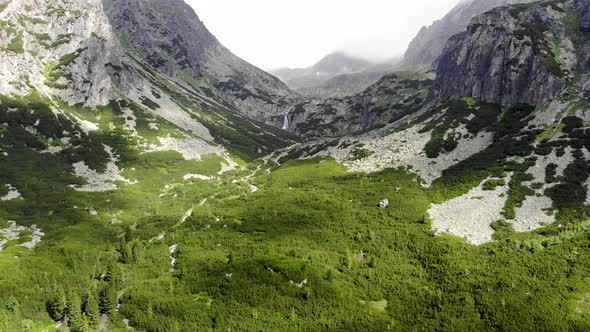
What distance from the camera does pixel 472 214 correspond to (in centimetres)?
5622

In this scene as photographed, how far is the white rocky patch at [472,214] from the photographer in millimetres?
51688

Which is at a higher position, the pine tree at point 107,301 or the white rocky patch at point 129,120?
the white rocky patch at point 129,120

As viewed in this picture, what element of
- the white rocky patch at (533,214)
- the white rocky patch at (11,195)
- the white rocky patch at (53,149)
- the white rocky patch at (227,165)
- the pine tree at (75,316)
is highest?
the white rocky patch at (53,149)

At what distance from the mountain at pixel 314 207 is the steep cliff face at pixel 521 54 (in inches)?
23.3

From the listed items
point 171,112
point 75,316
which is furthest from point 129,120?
point 75,316

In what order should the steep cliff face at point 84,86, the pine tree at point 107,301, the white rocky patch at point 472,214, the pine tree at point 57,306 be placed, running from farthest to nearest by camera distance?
the steep cliff face at point 84,86 → the white rocky patch at point 472,214 → the pine tree at point 107,301 → the pine tree at point 57,306

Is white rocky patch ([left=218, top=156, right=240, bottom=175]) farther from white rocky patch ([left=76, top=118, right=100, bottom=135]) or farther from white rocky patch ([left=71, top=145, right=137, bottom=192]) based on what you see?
white rocky patch ([left=76, top=118, right=100, bottom=135])

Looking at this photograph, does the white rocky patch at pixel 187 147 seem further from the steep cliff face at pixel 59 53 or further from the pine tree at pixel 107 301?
the pine tree at pixel 107 301

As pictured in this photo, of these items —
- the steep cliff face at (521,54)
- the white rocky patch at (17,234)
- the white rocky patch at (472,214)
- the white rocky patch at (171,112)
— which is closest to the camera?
the white rocky patch at (472,214)

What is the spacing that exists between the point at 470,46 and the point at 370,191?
79.9 meters

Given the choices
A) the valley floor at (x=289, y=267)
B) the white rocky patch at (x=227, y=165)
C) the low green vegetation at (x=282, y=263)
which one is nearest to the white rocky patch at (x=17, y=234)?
the valley floor at (x=289, y=267)

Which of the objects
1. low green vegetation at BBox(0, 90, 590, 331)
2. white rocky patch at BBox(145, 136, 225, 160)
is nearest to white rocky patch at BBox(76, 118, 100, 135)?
white rocky patch at BBox(145, 136, 225, 160)

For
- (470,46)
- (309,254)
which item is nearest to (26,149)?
(309,254)

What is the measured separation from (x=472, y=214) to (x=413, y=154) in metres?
32.3
